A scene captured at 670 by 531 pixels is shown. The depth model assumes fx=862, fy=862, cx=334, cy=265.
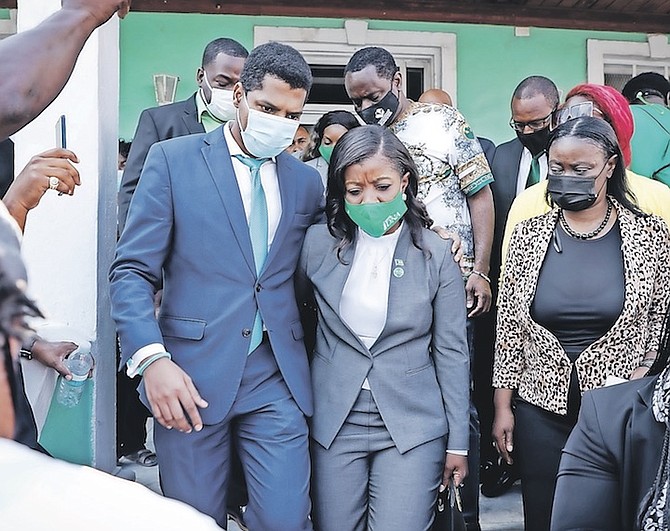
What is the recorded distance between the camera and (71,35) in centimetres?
181

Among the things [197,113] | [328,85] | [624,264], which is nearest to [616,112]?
[624,264]

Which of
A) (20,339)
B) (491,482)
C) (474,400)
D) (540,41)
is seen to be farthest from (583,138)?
(540,41)

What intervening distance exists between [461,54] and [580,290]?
5.04 metres

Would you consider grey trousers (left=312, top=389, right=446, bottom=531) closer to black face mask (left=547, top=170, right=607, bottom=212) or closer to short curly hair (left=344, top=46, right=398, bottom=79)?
black face mask (left=547, top=170, right=607, bottom=212)

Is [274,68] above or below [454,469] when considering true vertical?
above

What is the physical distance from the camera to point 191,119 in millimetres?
4102

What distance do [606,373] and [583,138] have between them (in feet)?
3.01

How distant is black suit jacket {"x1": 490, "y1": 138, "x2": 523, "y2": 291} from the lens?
4.54 metres

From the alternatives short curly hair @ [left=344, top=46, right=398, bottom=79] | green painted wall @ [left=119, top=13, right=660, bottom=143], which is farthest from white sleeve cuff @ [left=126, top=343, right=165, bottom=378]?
green painted wall @ [left=119, top=13, right=660, bottom=143]

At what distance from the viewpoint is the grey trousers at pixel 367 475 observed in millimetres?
2982

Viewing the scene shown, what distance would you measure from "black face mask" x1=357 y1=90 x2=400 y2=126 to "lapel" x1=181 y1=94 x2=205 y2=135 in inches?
31.5

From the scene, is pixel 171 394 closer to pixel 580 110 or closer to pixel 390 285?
pixel 390 285

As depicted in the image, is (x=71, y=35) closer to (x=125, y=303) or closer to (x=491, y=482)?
(x=125, y=303)

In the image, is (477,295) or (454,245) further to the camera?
(477,295)
